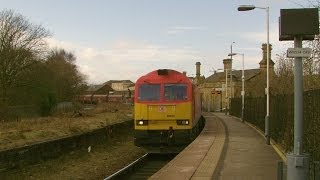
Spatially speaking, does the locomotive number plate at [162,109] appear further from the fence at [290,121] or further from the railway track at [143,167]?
Result: the fence at [290,121]

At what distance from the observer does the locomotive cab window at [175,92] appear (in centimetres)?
2173

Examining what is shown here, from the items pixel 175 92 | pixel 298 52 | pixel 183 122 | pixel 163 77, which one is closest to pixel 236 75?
pixel 163 77

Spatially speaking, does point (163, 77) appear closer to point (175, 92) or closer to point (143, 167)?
point (175, 92)

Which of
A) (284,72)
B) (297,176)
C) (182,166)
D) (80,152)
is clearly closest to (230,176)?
(182,166)

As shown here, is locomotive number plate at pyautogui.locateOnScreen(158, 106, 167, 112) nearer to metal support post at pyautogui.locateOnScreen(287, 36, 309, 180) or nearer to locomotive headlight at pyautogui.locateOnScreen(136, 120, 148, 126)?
locomotive headlight at pyautogui.locateOnScreen(136, 120, 148, 126)

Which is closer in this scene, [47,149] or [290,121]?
[290,121]

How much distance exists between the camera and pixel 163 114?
21.4 meters

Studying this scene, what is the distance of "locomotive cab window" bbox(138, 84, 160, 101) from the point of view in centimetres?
2173

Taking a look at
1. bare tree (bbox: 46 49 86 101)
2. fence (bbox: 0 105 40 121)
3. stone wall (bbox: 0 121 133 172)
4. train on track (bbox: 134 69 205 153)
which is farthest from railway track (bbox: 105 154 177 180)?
bare tree (bbox: 46 49 86 101)

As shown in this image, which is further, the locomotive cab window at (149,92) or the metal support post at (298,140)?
the locomotive cab window at (149,92)

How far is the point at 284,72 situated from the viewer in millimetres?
43969

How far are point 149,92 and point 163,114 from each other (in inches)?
47.7

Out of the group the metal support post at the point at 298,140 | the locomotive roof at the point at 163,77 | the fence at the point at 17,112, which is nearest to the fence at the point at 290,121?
the metal support post at the point at 298,140

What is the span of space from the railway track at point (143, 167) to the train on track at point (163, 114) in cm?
71
